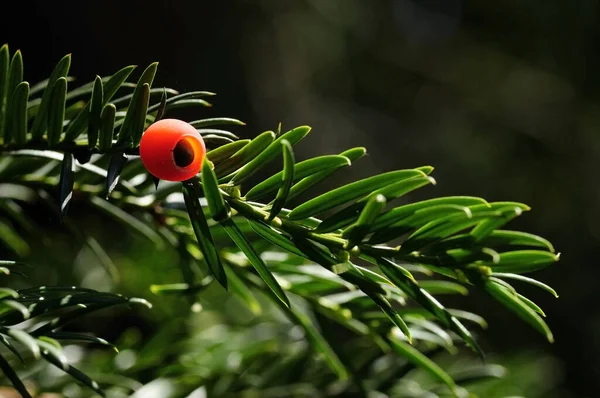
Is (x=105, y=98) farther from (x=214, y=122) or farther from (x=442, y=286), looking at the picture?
(x=442, y=286)

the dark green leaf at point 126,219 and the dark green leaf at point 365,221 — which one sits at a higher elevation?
the dark green leaf at point 365,221

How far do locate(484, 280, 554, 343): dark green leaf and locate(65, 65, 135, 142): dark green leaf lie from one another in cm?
15

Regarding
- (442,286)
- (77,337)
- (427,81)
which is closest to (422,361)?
(442,286)

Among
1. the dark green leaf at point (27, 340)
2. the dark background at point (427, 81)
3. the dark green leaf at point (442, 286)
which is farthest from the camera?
the dark background at point (427, 81)

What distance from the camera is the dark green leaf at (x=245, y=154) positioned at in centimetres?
24

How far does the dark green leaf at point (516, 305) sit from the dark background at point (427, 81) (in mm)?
953

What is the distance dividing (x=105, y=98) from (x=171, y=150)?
0.07 metres

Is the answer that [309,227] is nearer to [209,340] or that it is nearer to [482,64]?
[209,340]

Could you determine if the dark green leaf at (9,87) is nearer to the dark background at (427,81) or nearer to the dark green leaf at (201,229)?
the dark green leaf at (201,229)

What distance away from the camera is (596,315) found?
1.37m

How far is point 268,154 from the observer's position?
0.77 ft

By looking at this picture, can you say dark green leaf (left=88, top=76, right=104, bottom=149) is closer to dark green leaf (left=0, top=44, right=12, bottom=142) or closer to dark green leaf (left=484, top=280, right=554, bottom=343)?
dark green leaf (left=0, top=44, right=12, bottom=142)

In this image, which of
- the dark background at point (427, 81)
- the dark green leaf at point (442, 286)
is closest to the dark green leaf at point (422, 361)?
the dark green leaf at point (442, 286)

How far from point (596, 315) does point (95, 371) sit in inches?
49.2
